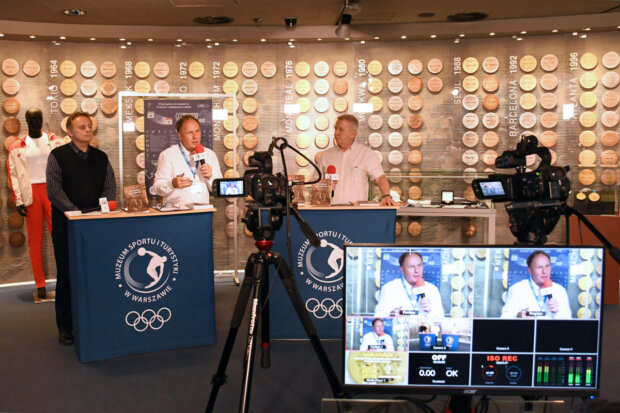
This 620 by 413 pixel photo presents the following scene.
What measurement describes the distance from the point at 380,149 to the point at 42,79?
147 inches

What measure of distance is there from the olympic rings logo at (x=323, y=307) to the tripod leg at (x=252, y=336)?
1357 mm

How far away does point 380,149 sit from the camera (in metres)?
6.76

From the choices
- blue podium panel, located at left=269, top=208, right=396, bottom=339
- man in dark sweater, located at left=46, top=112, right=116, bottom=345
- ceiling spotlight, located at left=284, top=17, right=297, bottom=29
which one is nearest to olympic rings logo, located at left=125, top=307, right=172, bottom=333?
man in dark sweater, located at left=46, top=112, right=116, bottom=345

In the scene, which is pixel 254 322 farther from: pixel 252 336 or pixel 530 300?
pixel 530 300

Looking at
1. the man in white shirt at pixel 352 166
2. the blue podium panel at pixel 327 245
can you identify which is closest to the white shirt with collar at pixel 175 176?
the man in white shirt at pixel 352 166

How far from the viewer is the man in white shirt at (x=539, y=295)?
1.53 metres

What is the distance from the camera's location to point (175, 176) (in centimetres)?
473

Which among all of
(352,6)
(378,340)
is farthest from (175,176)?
(378,340)

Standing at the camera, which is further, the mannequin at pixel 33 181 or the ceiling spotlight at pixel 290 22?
the ceiling spotlight at pixel 290 22

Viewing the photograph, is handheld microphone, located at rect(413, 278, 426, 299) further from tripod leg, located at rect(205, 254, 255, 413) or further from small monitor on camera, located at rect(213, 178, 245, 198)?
small monitor on camera, located at rect(213, 178, 245, 198)

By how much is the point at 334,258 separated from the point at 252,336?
153 centimetres

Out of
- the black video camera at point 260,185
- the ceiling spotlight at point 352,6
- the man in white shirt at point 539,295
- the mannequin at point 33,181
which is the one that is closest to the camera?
the man in white shirt at point 539,295

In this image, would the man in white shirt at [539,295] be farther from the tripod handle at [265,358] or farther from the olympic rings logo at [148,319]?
the olympic rings logo at [148,319]

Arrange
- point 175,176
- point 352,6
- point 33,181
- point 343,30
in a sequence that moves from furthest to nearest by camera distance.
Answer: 1. point 343,30
2. point 33,181
3. point 352,6
4. point 175,176
